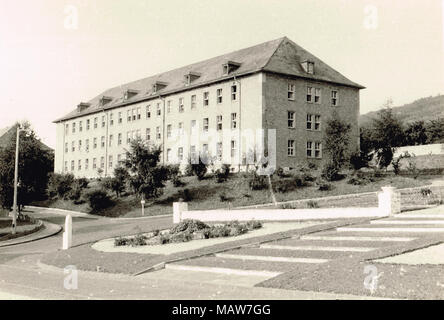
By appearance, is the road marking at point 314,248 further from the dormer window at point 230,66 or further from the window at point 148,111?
the window at point 148,111

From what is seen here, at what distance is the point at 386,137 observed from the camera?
41438 millimetres

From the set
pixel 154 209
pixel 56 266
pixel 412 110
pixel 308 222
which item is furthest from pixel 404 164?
pixel 412 110

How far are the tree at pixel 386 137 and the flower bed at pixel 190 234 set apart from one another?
811 inches

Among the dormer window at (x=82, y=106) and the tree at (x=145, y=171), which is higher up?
the dormer window at (x=82, y=106)

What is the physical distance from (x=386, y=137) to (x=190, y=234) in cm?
2348

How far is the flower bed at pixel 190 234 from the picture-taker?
22062mm

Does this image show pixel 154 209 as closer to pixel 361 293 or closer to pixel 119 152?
pixel 119 152

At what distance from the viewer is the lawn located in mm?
36844

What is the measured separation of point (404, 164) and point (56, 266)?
123ft

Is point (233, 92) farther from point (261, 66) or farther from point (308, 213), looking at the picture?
point (308, 213)

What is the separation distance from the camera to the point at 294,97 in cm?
4853

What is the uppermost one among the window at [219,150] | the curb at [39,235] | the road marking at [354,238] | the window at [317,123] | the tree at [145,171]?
the window at [317,123]

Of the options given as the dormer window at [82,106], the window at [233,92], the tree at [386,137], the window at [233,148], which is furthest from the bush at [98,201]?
the dormer window at [82,106]

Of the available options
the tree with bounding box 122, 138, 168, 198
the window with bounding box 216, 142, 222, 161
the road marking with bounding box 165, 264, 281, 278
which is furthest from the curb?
the road marking with bounding box 165, 264, 281, 278
